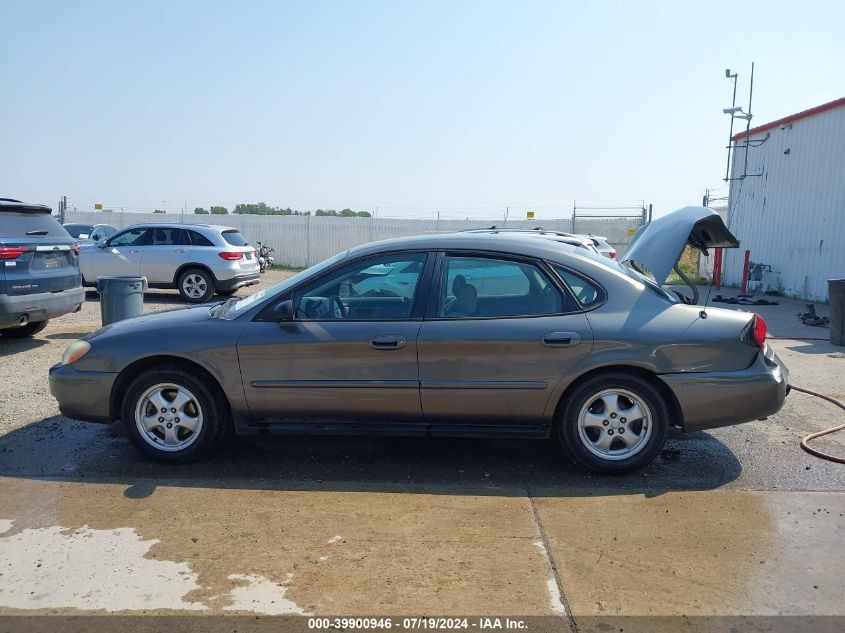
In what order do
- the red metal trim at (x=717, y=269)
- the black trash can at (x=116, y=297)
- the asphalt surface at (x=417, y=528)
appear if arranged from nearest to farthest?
1. the asphalt surface at (x=417, y=528)
2. the black trash can at (x=116, y=297)
3. the red metal trim at (x=717, y=269)

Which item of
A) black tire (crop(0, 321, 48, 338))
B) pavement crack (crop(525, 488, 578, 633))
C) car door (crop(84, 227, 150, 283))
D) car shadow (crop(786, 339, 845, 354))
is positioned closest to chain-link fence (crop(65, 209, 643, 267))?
car door (crop(84, 227, 150, 283))

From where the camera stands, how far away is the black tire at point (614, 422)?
4.61 m

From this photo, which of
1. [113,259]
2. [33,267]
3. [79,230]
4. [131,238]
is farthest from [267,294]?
[79,230]

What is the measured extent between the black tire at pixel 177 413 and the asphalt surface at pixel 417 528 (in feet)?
0.44

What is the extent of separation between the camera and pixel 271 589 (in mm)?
3340

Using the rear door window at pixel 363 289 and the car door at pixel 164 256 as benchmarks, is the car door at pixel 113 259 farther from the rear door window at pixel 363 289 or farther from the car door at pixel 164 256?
the rear door window at pixel 363 289

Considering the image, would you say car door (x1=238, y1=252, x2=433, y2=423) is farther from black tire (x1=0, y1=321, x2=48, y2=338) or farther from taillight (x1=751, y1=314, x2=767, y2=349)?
black tire (x1=0, y1=321, x2=48, y2=338)

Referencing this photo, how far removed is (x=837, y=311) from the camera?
9.99 meters

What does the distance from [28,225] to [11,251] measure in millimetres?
542

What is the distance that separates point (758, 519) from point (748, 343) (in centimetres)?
114

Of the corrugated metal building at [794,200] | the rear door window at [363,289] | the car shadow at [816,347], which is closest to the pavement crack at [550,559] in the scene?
the rear door window at [363,289]

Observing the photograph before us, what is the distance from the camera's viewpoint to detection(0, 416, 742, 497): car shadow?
4613 mm

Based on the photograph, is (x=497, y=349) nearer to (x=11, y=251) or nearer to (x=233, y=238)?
(x=11, y=251)

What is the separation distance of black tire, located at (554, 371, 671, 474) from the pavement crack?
460 mm
